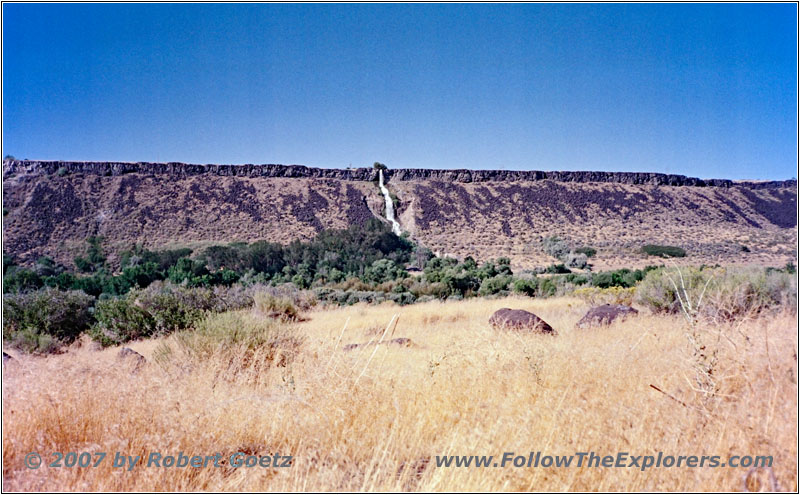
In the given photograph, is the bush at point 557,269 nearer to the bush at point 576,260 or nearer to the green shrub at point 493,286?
the bush at point 576,260

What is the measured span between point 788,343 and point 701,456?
220cm

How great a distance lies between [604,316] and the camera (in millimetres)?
9516

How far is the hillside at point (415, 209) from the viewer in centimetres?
4316

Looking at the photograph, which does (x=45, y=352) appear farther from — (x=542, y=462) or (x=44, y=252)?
(x=44, y=252)

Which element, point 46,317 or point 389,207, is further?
point 389,207

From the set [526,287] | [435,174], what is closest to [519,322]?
[526,287]

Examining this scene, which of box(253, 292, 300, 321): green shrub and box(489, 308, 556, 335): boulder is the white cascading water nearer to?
box(253, 292, 300, 321): green shrub

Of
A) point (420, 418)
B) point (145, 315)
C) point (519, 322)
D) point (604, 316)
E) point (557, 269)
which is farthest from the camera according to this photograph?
point (557, 269)

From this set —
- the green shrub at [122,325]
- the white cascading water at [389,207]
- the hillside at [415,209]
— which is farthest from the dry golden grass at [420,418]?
the white cascading water at [389,207]

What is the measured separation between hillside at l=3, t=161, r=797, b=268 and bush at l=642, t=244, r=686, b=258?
3.04 ft

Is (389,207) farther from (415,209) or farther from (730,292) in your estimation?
(730,292)

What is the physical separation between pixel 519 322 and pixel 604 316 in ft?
5.61

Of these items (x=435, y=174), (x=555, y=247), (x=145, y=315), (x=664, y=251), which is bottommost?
(x=145, y=315)

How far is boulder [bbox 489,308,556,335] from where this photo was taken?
27.2 feet
